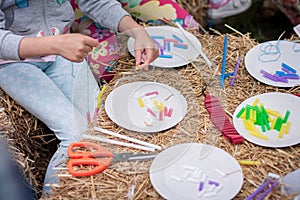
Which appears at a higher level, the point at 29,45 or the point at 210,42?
the point at 29,45

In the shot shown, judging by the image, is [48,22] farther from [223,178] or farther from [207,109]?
[223,178]

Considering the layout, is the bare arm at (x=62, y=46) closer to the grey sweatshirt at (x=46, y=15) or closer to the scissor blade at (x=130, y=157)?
the grey sweatshirt at (x=46, y=15)

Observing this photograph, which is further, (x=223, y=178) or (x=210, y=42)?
(x=210, y=42)

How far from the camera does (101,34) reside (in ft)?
5.24

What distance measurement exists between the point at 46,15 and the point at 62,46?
0.24 meters

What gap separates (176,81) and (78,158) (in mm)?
344

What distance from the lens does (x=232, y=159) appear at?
104 cm

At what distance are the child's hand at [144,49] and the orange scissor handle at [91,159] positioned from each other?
0.96 ft

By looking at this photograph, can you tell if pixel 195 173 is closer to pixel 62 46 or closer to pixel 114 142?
pixel 114 142

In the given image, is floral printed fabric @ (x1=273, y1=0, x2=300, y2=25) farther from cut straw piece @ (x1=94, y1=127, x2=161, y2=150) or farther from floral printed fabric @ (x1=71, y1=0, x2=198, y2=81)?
cut straw piece @ (x1=94, y1=127, x2=161, y2=150)

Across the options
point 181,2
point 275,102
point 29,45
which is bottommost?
point 181,2

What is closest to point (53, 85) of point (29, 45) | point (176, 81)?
point (29, 45)

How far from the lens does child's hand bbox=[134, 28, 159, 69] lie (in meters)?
1.28

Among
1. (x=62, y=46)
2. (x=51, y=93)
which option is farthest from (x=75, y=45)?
(x=51, y=93)
